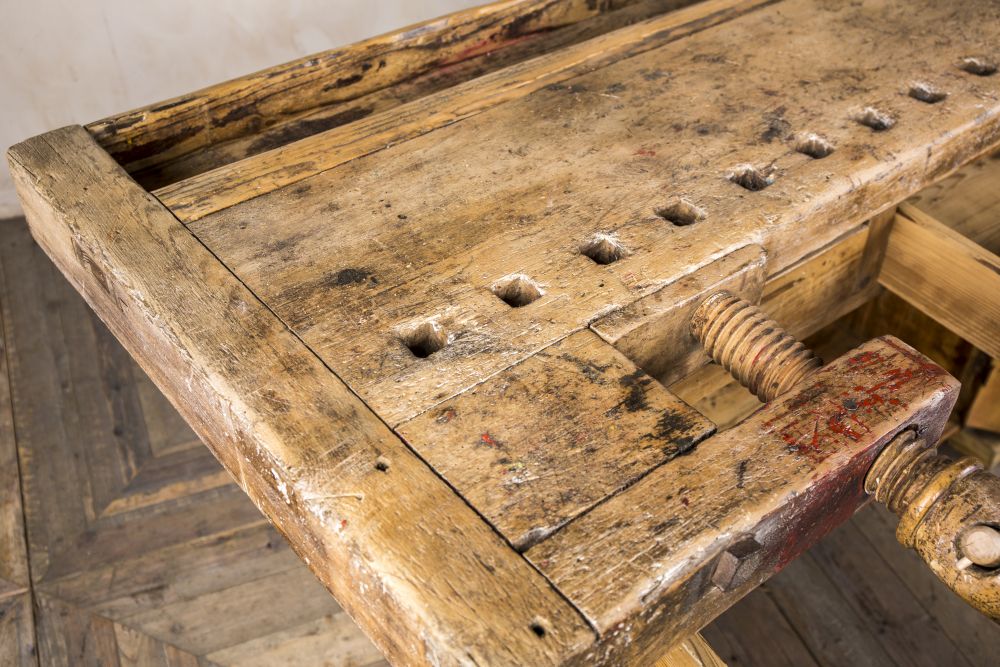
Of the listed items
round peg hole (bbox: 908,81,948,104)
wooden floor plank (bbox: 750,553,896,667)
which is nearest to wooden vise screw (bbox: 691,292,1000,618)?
round peg hole (bbox: 908,81,948,104)

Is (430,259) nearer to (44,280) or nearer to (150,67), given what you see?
(44,280)

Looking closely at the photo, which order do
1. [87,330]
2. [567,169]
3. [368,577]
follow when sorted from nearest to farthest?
[368,577]
[567,169]
[87,330]

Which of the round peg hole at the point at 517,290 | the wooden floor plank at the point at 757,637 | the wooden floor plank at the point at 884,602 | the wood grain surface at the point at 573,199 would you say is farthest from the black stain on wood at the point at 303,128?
the wooden floor plank at the point at 884,602

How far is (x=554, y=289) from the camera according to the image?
1295 millimetres

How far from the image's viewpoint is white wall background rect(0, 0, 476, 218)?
3.03 meters

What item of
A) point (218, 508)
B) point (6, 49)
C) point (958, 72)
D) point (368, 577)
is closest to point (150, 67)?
point (6, 49)

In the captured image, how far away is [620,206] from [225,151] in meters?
0.69

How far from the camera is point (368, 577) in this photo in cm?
100

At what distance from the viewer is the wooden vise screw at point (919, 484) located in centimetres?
105

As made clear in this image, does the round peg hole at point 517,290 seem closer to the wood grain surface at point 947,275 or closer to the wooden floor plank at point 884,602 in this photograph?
the wood grain surface at point 947,275

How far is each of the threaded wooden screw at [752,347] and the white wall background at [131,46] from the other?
2.40 m

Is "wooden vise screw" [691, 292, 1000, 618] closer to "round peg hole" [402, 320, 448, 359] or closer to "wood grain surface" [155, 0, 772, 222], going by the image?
"round peg hole" [402, 320, 448, 359]

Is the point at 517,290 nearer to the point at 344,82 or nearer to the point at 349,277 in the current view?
the point at 349,277

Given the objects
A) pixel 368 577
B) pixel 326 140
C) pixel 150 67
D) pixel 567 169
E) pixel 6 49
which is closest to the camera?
pixel 368 577
